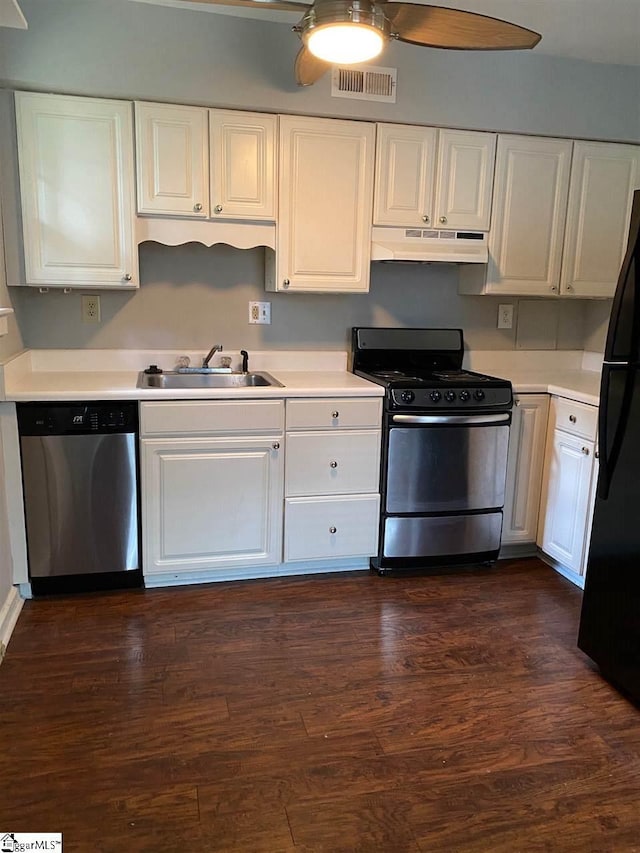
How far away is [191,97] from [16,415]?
151cm

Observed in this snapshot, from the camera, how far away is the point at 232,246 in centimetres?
307

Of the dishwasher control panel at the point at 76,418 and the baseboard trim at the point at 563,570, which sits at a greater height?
the dishwasher control panel at the point at 76,418

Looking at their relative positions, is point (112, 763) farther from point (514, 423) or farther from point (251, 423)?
point (514, 423)

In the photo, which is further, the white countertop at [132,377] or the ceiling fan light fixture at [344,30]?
the white countertop at [132,377]

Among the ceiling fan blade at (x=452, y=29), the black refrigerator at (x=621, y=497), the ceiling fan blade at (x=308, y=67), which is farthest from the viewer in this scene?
the ceiling fan blade at (x=308, y=67)

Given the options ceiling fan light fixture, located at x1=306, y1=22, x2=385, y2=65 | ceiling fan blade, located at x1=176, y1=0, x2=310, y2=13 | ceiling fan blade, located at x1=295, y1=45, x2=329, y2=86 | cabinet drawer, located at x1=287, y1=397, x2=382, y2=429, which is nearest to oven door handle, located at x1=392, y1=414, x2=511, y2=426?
cabinet drawer, located at x1=287, y1=397, x2=382, y2=429

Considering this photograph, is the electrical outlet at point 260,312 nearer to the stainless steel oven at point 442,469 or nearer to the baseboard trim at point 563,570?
the stainless steel oven at point 442,469

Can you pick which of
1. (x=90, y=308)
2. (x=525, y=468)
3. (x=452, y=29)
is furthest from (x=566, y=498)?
(x=90, y=308)

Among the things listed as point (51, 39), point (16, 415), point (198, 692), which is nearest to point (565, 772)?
point (198, 692)

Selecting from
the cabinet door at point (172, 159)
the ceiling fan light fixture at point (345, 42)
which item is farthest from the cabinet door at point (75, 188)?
the ceiling fan light fixture at point (345, 42)

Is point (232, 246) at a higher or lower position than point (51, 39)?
lower

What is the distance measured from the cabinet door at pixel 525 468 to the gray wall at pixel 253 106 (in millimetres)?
655

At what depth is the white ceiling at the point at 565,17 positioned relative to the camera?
2574 millimetres

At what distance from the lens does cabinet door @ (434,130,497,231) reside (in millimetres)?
3084
